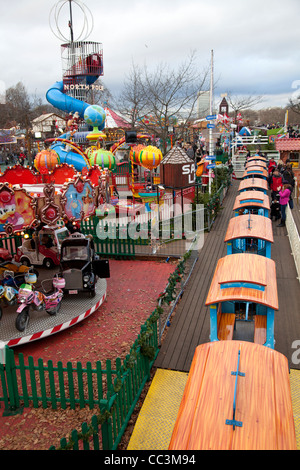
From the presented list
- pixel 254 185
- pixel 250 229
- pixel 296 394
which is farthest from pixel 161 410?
pixel 254 185

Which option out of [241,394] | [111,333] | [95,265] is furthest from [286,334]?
[95,265]

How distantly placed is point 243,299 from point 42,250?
28.8 ft

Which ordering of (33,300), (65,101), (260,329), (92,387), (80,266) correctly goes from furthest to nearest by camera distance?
(65,101) → (80,266) → (33,300) → (260,329) → (92,387)

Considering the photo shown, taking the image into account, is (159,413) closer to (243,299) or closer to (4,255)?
(243,299)

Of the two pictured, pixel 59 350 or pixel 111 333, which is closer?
pixel 59 350

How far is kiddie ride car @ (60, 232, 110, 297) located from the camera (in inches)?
399

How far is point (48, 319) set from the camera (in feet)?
29.9

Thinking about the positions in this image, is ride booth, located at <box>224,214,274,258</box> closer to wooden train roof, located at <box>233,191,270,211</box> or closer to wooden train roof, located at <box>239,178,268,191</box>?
wooden train roof, located at <box>233,191,270,211</box>

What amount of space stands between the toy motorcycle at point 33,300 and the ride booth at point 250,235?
15.3 feet

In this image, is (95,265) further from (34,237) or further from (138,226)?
(138,226)

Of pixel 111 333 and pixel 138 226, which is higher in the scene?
pixel 138 226

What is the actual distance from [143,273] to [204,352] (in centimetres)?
801

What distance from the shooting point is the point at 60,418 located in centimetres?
632
